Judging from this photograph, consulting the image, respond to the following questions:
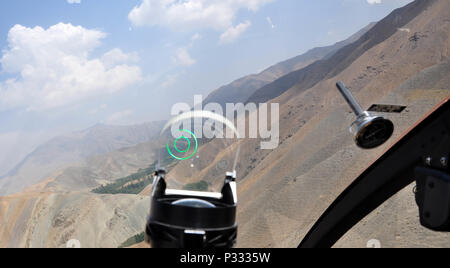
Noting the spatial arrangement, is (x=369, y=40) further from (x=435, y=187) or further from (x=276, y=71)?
(x=276, y=71)

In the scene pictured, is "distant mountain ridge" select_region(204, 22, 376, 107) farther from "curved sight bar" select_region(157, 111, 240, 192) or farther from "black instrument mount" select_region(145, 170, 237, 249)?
"black instrument mount" select_region(145, 170, 237, 249)

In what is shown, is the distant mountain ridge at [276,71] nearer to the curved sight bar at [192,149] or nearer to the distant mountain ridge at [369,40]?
the distant mountain ridge at [369,40]

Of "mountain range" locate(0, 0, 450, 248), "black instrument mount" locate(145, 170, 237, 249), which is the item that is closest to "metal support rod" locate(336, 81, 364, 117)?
"black instrument mount" locate(145, 170, 237, 249)

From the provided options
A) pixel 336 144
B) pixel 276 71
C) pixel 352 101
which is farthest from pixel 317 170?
pixel 276 71

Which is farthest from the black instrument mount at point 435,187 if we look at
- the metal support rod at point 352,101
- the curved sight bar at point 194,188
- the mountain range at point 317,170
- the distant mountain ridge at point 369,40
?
the distant mountain ridge at point 369,40

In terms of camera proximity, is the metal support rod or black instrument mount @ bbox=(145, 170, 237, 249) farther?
the metal support rod

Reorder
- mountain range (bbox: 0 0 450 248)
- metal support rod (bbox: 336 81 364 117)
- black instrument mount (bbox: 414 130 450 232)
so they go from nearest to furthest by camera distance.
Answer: black instrument mount (bbox: 414 130 450 232) < metal support rod (bbox: 336 81 364 117) < mountain range (bbox: 0 0 450 248)

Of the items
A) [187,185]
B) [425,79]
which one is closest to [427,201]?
[187,185]

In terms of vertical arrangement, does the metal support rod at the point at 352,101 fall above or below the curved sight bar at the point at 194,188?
above

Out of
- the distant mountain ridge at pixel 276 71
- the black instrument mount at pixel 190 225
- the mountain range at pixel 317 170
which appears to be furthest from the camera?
the distant mountain ridge at pixel 276 71

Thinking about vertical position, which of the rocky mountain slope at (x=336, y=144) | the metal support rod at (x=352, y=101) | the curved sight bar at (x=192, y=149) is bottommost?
the curved sight bar at (x=192, y=149)
